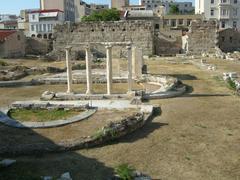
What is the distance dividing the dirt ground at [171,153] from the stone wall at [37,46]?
3722 centimetres

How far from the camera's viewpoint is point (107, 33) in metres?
45.0

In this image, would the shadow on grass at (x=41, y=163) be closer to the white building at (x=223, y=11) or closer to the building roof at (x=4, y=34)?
the building roof at (x=4, y=34)

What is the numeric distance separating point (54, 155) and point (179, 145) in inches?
164

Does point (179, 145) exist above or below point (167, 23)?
below

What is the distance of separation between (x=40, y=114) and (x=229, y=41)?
44305 millimetres

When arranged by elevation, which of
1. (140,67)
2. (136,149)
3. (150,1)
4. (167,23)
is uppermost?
(150,1)

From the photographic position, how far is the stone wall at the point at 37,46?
51562mm

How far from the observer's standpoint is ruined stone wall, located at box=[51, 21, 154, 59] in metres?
44.8

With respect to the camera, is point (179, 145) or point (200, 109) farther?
point (200, 109)

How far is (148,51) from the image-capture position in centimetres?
4538

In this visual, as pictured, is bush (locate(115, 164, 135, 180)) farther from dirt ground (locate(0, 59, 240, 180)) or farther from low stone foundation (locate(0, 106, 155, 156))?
low stone foundation (locate(0, 106, 155, 156))

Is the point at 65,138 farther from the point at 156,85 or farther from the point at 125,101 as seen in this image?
the point at 156,85

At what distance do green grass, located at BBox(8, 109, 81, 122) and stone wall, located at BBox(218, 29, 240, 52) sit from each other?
4254 centimetres

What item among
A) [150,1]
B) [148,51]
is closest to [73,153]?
[148,51]
